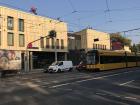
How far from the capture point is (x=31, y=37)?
61.5 metres

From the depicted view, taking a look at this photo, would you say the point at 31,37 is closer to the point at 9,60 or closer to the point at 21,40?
the point at 21,40

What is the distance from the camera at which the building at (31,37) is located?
5553 centimetres

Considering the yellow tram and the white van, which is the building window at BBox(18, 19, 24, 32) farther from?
the yellow tram

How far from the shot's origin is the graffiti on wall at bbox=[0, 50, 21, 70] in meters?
40.6

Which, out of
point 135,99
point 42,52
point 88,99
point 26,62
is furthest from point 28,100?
point 42,52

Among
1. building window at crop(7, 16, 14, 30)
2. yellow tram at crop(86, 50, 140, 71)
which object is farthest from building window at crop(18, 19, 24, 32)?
yellow tram at crop(86, 50, 140, 71)

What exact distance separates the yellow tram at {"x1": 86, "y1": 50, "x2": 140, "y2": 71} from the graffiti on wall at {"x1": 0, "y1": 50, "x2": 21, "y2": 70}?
10.3 metres

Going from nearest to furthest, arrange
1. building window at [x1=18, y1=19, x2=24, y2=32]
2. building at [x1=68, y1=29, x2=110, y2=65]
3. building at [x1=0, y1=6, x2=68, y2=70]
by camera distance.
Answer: building at [x1=0, y1=6, x2=68, y2=70] → building window at [x1=18, y1=19, x2=24, y2=32] → building at [x1=68, y1=29, x2=110, y2=65]

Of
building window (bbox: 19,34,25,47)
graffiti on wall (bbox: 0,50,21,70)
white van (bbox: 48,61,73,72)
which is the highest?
building window (bbox: 19,34,25,47)

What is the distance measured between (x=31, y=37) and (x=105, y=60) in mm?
17762

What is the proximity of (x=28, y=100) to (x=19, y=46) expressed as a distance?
4307 cm

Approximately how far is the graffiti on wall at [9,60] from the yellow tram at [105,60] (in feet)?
33.9

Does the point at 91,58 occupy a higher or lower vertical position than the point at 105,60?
higher

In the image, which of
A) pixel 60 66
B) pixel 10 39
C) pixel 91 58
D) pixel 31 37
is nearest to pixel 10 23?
pixel 10 39
